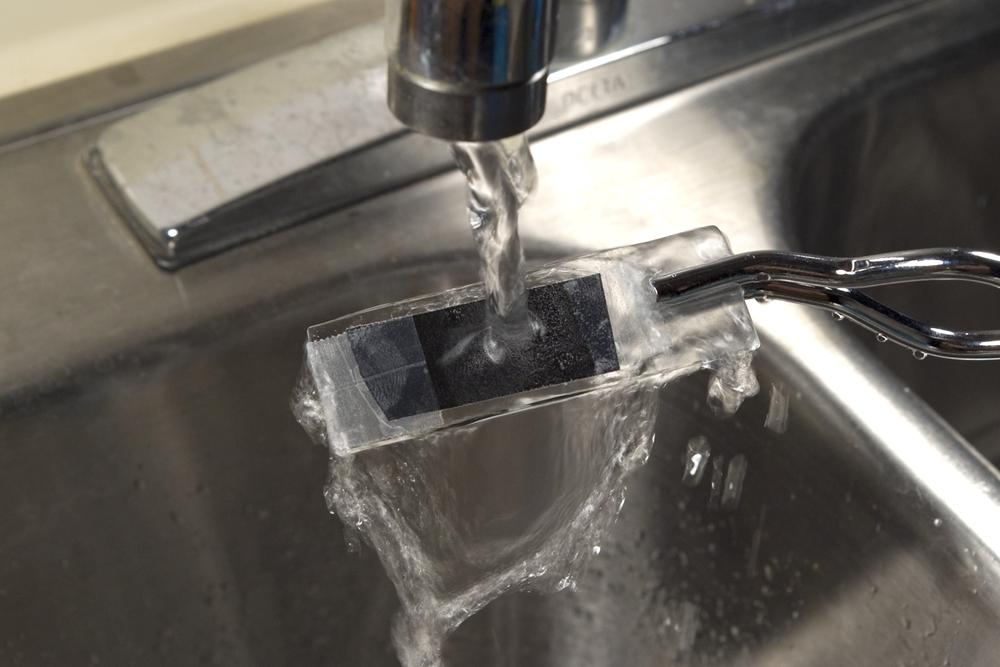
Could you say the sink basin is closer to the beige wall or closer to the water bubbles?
the water bubbles

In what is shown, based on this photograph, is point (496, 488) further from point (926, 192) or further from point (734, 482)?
point (926, 192)

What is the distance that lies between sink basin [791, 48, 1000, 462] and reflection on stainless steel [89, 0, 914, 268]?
0.07 meters

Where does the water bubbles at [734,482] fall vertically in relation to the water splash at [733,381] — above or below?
below

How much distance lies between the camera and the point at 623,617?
0.53 m

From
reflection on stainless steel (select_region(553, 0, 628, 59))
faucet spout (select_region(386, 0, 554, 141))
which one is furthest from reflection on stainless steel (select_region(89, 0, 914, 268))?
faucet spout (select_region(386, 0, 554, 141))

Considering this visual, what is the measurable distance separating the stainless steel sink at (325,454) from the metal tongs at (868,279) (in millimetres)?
93

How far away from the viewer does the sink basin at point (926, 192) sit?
58 centimetres

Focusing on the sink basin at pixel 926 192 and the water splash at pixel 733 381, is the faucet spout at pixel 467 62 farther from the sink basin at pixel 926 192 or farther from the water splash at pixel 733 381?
the sink basin at pixel 926 192

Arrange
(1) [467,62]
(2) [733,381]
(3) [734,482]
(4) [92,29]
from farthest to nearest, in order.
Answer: (4) [92,29] < (3) [734,482] < (2) [733,381] < (1) [467,62]

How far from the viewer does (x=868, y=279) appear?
0.34m

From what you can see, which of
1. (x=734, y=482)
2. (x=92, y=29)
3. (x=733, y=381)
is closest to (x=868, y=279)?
(x=733, y=381)

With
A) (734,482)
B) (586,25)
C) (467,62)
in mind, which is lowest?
(734,482)

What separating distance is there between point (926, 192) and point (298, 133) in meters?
0.33

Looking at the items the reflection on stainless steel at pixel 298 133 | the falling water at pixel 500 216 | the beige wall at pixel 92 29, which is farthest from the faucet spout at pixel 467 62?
the beige wall at pixel 92 29
